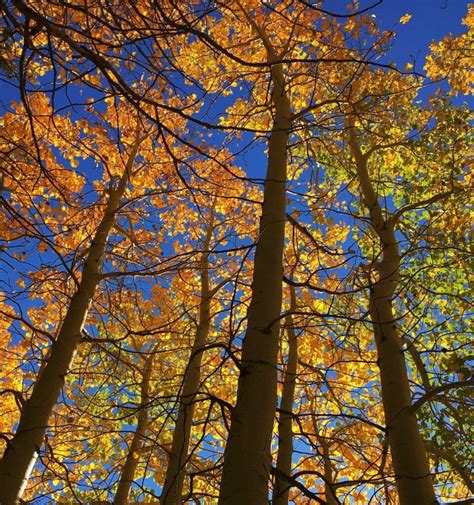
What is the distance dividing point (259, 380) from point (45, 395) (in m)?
2.53

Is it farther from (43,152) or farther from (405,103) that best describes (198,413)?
(405,103)

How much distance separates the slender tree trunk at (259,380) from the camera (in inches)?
59.2

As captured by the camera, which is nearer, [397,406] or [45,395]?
[397,406]

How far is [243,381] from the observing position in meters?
1.79

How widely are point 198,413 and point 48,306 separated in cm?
315

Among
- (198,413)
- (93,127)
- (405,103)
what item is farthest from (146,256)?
(405,103)

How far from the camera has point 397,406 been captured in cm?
300

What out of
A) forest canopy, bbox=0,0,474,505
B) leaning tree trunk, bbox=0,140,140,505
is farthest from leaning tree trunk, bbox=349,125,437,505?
leaning tree trunk, bbox=0,140,140,505

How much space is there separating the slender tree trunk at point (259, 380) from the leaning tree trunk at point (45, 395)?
3.70 ft

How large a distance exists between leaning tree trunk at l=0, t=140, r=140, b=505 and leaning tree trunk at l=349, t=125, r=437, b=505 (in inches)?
85.8

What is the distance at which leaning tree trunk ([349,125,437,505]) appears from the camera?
2535 millimetres

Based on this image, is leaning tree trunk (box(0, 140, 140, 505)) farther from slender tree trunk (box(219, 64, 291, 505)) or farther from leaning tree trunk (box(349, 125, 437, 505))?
leaning tree trunk (box(349, 125, 437, 505))

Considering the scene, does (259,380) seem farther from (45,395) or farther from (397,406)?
(45,395)

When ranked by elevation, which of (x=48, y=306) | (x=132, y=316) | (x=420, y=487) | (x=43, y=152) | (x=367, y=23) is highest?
(x=367, y=23)
